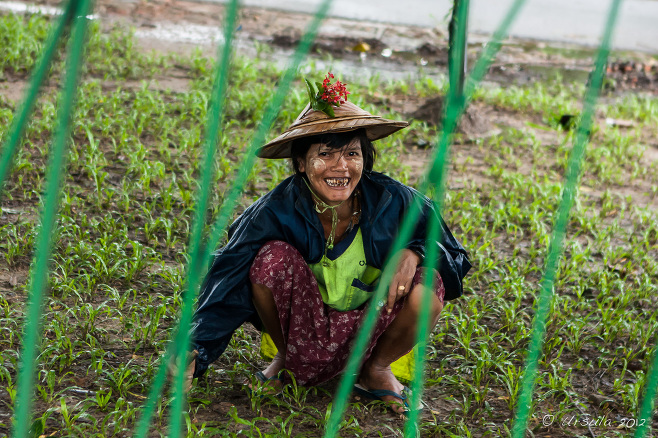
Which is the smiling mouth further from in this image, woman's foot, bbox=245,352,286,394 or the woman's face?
woman's foot, bbox=245,352,286,394

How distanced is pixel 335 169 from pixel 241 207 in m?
1.71

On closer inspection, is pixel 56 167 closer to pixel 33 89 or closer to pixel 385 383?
pixel 33 89

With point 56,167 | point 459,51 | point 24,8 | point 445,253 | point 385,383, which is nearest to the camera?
point 56,167

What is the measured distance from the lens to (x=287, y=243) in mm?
2441

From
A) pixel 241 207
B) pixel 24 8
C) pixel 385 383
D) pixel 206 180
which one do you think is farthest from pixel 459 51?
pixel 24 8

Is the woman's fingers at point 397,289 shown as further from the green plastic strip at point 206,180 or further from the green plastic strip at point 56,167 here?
the green plastic strip at point 56,167

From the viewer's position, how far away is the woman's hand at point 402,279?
Answer: 238 cm

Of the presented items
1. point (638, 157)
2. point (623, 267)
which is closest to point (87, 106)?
point (623, 267)

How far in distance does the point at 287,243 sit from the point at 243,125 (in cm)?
265

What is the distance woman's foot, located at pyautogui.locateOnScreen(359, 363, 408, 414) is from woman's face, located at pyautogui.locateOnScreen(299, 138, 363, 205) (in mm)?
587

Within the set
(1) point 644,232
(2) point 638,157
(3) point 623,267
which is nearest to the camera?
(3) point 623,267

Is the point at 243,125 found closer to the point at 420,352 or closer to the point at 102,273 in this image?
the point at 102,273

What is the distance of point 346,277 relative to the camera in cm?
251

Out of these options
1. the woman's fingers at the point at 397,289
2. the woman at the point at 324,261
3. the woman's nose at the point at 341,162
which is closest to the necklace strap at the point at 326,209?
the woman at the point at 324,261
